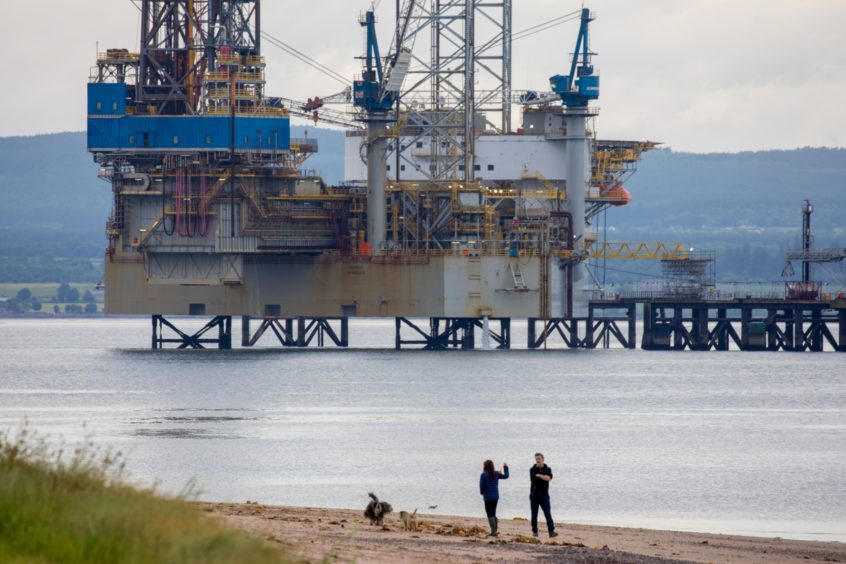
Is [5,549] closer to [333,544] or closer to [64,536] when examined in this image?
[64,536]

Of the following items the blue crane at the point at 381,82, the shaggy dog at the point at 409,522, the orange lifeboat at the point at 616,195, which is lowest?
the shaggy dog at the point at 409,522

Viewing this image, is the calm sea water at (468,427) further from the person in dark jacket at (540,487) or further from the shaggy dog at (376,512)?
the shaggy dog at (376,512)

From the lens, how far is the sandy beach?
2541 cm

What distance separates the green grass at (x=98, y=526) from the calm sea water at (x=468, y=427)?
17937 millimetres

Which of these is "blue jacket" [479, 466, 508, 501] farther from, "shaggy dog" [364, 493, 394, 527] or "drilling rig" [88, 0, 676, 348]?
→ "drilling rig" [88, 0, 676, 348]

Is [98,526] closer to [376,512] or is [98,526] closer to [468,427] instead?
[376,512]

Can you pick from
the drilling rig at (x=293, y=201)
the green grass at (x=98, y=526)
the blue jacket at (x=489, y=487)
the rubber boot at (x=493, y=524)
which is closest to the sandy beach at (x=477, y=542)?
the rubber boot at (x=493, y=524)

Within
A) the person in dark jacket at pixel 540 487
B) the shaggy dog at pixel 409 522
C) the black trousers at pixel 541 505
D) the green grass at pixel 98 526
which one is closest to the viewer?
the green grass at pixel 98 526

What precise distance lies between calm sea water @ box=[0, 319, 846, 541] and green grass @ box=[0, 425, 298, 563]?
17937mm

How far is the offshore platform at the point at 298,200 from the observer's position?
8688 centimetres

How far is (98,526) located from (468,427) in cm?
4045

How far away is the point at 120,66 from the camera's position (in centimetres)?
8938

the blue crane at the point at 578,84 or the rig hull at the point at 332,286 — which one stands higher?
the blue crane at the point at 578,84

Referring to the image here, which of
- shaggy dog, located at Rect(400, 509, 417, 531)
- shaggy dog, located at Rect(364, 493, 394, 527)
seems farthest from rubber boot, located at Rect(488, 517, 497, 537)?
shaggy dog, located at Rect(364, 493, 394, 527)
